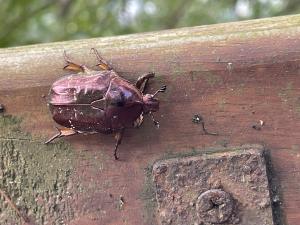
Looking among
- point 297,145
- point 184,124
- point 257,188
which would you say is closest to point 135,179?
point 184,124

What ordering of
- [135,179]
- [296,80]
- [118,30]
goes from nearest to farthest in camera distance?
[296,80] < [135,179] < [118,30]

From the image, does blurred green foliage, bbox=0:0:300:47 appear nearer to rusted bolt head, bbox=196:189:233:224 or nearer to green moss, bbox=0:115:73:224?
green moss, bbox=0:115:73:224

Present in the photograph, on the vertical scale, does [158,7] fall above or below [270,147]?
above

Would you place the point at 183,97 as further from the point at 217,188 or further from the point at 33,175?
the point at 33,175

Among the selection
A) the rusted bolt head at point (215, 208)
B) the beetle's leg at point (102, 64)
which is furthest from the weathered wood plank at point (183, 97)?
the rusted bolt head at point (215, 208)

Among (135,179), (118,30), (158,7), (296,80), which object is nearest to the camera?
(296,80)

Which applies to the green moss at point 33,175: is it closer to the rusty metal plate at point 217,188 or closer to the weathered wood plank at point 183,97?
the weathered wood plank at point 183,97

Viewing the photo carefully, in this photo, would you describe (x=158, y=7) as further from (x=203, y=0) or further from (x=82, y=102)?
(x=82, y=102)

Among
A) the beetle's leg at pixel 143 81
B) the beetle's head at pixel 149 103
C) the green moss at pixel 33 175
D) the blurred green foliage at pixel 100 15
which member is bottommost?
the green moss at pixel 33 175
